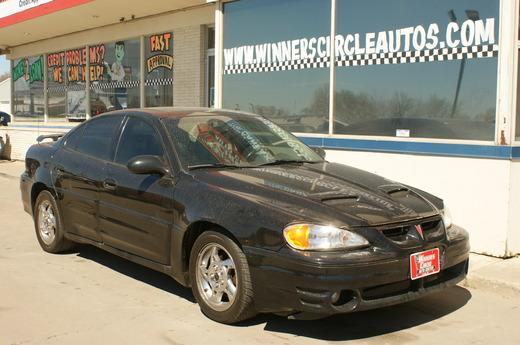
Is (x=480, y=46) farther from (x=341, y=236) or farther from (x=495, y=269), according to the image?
(x=341, y=236)

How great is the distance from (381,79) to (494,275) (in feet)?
10.3

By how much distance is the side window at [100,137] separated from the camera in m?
5.75

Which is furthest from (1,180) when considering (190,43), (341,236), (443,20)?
(341,236)

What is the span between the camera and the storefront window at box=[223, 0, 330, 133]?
343 inches

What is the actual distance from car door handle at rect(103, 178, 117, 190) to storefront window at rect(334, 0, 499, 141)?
381 cm

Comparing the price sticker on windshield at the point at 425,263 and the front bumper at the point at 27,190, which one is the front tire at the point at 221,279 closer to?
the price sticker on windshield at the point at 425,263

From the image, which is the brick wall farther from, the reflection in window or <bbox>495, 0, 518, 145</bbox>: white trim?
<bbox>495, 0, 518, 145</bbox>: white trim

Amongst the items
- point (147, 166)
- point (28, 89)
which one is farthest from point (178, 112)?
point (28, 89)

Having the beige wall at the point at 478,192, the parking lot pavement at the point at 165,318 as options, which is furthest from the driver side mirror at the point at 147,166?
the beige wall at the point at 478,192

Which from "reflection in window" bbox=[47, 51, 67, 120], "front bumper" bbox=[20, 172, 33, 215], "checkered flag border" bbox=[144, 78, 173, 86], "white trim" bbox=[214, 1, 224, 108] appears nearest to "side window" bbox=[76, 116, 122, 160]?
"front bumper" bbox=[20, 172, 33, 215]

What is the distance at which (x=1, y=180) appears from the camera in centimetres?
1428

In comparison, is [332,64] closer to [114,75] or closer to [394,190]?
[394,190]

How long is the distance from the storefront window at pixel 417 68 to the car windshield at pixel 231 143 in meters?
2.19

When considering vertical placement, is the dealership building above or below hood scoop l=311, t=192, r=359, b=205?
above
